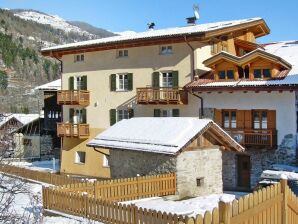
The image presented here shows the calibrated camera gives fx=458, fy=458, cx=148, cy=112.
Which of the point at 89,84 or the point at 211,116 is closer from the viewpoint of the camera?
the point at 211,116

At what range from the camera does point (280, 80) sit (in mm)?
23219

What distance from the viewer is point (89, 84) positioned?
106 ft

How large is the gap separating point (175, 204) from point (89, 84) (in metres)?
16.0

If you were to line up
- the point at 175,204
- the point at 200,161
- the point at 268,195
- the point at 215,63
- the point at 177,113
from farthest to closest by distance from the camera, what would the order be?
the point at 177,113 → the point at 215,63 → the point at 200,161 → the point at 175,204 → the point at 268,195

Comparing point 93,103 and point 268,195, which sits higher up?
point 93,103

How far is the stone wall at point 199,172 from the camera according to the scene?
20.1 meters

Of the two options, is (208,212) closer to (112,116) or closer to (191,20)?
(112,116)

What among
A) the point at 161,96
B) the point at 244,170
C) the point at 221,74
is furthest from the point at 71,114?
the point at 244,170

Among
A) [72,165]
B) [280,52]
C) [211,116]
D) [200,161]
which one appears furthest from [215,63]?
[72,165]

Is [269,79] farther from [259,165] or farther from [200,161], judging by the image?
[200,161]

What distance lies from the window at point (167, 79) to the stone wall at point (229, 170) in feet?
18.1

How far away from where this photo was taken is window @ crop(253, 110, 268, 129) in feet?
79.3

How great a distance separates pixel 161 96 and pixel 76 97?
7.61 m

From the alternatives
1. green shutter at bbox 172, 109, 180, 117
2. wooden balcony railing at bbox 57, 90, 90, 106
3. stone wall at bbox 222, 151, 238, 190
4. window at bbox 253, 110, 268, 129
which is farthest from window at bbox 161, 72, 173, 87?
wooden balcony railing at bbox 57, 90, 90, 106
